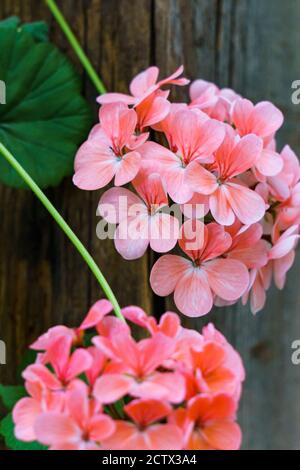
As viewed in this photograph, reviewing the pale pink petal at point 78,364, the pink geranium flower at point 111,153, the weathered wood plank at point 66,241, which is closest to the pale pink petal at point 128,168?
the pink geranium flower at point 111,153

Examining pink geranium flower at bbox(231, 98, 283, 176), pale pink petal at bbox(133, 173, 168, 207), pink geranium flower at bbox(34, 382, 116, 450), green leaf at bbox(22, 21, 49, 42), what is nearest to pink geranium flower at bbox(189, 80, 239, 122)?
pink geranium flower at bbox(231, 98, 283, 176)

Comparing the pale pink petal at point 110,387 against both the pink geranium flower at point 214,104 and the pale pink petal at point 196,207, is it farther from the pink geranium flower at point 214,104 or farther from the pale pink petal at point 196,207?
the pink geranium flower at point 214,104

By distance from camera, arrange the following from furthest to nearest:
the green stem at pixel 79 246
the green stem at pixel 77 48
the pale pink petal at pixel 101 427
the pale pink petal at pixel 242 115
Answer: the green stem at pixel 77 48 < the pale pink petal at pixel 242 115 < the green stem at pixel 79 246 < the pale pink petal at pixel 101 427

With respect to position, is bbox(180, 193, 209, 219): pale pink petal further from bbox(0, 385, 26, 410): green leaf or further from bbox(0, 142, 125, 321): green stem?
bbox(0, 385, 26, 410): green leaf

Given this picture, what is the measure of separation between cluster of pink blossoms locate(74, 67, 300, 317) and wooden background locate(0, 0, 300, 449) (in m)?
0.27

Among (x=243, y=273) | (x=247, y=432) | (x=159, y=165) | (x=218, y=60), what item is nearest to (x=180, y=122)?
(x=159, y=165)

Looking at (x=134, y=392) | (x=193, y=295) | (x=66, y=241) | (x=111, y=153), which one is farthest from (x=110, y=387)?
(x=66, y=241)

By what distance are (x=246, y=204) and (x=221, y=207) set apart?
1.2 inches

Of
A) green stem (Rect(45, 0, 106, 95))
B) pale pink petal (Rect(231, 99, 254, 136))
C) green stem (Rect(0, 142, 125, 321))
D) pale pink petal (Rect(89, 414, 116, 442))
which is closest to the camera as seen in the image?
pale pink petal (Rect(89, 414, 116, 442))

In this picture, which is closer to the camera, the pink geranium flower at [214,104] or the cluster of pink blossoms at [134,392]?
the cluster of pink blossoms at [134,392]

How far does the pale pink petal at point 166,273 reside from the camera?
687 millimetres

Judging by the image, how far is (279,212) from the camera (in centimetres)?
79

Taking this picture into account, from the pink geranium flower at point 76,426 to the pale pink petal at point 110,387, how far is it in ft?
0.04

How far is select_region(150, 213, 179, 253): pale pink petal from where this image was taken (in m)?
0.66
